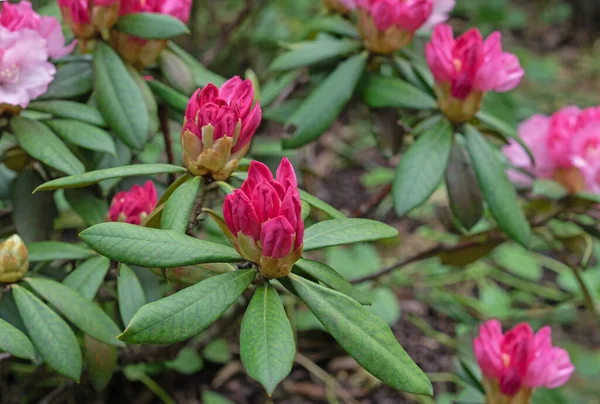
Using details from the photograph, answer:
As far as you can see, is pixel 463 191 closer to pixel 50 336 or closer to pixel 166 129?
pixel 166 129

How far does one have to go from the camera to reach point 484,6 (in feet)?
13.6

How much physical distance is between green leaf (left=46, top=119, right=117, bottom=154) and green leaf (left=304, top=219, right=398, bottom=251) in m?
0.35

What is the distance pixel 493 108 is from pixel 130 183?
860mm

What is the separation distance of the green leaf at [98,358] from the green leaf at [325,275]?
416mm

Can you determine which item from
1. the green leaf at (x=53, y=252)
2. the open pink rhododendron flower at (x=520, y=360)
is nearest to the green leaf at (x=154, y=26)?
the green leaf at (x=53, y=252)

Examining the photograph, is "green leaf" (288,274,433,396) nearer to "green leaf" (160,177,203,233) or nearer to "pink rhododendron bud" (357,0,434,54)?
"green leaf" (160,177,203,233)

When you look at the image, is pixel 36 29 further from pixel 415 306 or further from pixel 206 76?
pixel 415 306

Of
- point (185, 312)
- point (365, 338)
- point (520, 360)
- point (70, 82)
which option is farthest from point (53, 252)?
point (520, 360)

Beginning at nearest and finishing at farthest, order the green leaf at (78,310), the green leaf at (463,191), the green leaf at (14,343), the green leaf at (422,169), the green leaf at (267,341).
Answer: the green leaf at (267,341)
the green leaf at (14,343)
the green leaf at (78,310)
the green leaf at (422,169)
the green leaf at (463,191)

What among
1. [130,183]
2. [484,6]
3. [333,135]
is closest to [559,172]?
[130,183]

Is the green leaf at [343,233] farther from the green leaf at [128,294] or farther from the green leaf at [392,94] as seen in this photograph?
the green leaf at [392,94]

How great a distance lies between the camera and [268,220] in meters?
0.73

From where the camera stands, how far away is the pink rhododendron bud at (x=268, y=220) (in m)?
0.73

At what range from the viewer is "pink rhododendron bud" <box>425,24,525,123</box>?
3.62 ft
